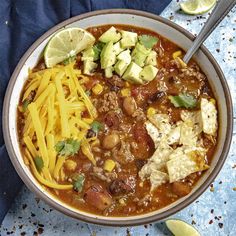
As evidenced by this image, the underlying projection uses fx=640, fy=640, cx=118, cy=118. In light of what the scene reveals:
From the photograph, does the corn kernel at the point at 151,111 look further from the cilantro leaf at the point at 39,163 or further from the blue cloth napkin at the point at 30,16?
the blue cloth napkin at the point at 30,16

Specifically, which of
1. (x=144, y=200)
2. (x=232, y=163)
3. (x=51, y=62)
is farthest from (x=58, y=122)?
(x=232, y=163)

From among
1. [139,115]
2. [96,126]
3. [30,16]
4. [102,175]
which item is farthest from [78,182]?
[30,16]

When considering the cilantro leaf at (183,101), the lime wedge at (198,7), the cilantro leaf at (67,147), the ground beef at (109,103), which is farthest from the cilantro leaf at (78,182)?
the lime wedge at (198,7)

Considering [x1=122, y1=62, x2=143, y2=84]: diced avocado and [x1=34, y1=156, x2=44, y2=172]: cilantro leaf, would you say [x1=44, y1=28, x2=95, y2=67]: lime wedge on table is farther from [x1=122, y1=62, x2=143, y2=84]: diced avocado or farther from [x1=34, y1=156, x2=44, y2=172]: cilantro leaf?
[x1=34, y1=156, x2=44, y2=172]: cilantro leaf

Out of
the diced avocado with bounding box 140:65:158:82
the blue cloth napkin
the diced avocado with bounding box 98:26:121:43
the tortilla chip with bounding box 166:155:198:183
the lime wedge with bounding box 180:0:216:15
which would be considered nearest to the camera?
the tortilla chip with bounding box 166:155:198:183

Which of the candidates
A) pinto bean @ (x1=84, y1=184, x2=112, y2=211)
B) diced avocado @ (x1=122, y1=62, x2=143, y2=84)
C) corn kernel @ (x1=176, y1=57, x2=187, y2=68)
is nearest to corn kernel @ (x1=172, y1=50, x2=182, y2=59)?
corn kernel @ (x1=176, y1=57, x2=187, y2=68)

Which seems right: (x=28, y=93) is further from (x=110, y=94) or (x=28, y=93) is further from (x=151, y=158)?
(x=151, y=158)

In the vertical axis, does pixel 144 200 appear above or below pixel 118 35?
below
